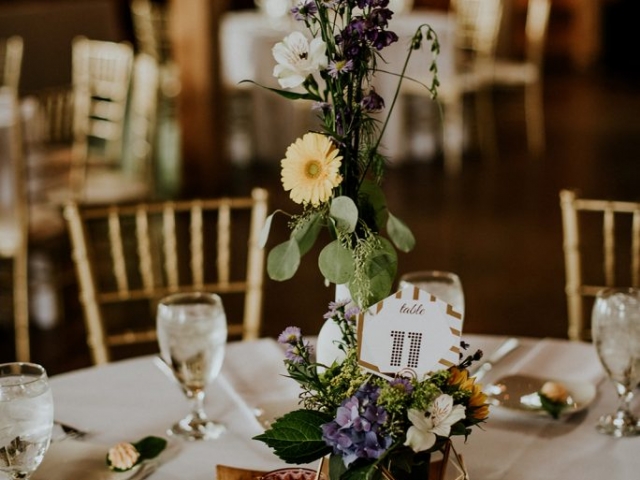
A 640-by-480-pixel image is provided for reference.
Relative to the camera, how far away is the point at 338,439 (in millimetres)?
1067

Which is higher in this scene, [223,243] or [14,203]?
[14,203]

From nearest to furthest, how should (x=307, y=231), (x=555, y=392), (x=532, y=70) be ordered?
(x=307, y=231) < (x=555, y=392) < (x=532, y=70)

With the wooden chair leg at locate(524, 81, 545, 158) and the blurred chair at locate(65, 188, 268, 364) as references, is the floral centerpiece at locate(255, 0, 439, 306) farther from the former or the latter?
the wooden chair leg at locate(524, 81, 545, 158)

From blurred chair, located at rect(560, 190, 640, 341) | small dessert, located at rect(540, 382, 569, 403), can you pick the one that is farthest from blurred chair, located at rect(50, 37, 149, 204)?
small dessert, located at rect(540, 382, 569, 403)

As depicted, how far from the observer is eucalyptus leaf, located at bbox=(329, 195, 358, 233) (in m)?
1.23

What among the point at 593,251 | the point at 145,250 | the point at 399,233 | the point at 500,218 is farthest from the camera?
the point at 500,218

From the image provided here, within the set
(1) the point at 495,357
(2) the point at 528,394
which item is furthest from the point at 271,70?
(2) the point at 528,394

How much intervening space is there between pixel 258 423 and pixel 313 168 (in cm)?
47

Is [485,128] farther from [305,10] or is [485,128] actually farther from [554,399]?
[305,10]

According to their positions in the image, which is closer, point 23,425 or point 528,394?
point 23,425

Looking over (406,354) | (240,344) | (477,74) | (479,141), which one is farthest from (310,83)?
(479,141)

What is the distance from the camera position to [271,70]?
6367mm

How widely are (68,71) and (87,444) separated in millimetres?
5536

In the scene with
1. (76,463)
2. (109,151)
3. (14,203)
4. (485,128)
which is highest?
(485,128)
